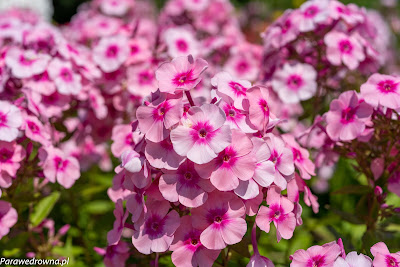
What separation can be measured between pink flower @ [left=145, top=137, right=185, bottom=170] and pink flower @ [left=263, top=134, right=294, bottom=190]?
28 centimetres

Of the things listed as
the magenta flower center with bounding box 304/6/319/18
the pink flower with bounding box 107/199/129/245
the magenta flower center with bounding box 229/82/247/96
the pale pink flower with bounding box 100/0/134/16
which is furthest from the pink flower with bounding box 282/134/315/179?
the pale pink flower with bounding box 100/0/134/16

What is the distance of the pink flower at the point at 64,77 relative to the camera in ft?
6.76

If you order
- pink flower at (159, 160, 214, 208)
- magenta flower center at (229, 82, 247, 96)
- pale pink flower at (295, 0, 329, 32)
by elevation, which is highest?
magenta flower center at (229, 82, 247, 96)

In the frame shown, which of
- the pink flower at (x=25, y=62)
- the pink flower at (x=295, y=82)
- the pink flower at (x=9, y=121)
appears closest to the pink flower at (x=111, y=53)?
the pink flower at (x=25, y=62)

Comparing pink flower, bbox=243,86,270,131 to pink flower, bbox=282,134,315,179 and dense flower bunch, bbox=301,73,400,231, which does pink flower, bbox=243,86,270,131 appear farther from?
dense flower bunch, bbox=301,73,400,231

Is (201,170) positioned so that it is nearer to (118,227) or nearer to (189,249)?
(189,249)

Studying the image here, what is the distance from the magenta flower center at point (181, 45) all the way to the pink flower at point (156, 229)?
1.29m

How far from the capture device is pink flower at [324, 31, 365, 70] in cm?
205

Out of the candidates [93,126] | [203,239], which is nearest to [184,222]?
[203,239]

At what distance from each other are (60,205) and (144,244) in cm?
168

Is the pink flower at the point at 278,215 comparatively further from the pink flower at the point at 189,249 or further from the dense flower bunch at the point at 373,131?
the dense flower bunch at the point at 373,131

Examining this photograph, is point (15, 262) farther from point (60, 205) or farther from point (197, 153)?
point (197, 153)

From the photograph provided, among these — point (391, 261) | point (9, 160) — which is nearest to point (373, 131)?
point (391, 261)

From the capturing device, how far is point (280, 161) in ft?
4.56
